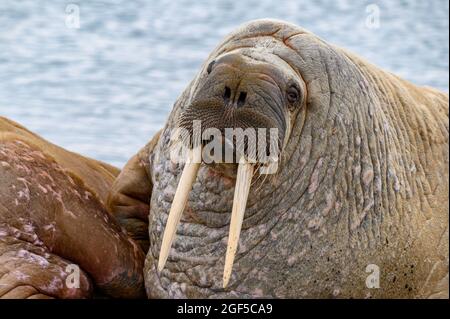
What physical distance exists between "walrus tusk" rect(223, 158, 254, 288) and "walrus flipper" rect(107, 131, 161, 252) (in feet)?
6.06

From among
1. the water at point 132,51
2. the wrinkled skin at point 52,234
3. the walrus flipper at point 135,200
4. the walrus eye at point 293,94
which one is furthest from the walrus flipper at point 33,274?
the water at point 132,51

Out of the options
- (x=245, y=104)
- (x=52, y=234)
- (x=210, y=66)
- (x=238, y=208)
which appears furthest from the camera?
(x=52, y=234)

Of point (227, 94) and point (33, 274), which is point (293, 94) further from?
point (33, 274)

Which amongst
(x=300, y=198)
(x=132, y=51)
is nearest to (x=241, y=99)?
(x=300, y=198)

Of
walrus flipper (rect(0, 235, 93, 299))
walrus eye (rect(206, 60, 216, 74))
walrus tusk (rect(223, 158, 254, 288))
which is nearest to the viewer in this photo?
walrus tusk (rect(223, 158, 254, 288))

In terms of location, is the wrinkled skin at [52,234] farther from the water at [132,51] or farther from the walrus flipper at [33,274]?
the water at [132,51]

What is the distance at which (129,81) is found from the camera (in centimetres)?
1842

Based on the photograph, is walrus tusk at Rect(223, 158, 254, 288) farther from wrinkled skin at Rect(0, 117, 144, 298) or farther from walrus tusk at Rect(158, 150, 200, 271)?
wrinkled skin at Rect(0, 117, 144, 298)

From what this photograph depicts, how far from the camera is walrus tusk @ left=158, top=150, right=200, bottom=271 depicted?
23.5 feet

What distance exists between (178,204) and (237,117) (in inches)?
22.6

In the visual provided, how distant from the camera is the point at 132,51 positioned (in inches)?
820

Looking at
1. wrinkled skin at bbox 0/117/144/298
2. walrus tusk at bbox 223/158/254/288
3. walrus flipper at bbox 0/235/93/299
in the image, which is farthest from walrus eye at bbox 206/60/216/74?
walrus flipper at bbox 0/235/93/299

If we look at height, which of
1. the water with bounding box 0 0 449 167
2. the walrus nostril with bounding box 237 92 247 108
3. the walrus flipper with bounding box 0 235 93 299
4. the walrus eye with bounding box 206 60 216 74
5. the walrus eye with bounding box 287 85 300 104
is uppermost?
the walrus eye with bounding box 206 60 216 74
